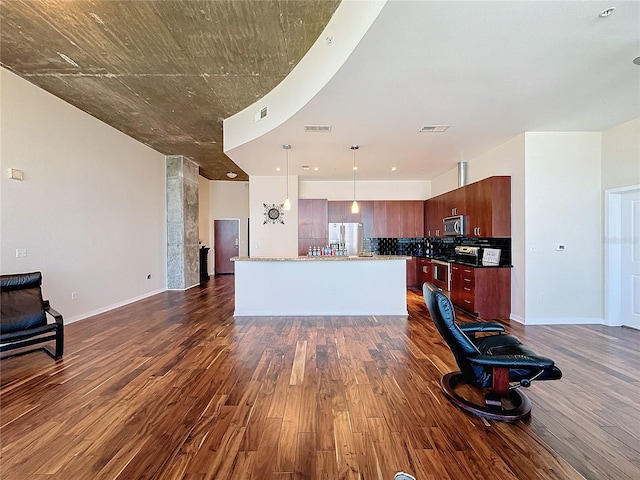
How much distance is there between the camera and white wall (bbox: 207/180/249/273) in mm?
10727

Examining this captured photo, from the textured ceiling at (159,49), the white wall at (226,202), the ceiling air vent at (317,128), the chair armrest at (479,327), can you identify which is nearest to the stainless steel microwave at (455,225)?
the ceiling air vent at (317,128)

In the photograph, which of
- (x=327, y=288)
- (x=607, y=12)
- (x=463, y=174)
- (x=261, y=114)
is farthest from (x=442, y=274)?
(x=607, y=12)

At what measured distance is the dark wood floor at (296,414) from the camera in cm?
179

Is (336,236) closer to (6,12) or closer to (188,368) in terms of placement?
(188,368)

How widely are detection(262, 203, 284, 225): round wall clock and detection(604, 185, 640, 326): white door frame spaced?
20.0ft

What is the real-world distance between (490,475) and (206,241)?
10.2m

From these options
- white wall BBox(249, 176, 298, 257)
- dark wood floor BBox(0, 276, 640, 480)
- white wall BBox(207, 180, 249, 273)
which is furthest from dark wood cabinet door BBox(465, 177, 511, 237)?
white wall BBox(207, 180, 249, 273)

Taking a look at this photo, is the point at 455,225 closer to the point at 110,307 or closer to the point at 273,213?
the point at 273,213

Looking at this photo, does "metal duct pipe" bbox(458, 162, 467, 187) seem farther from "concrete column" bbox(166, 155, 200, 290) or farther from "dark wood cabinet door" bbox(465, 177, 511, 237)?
"concrete column" bbox(166, 155, 200, 290)

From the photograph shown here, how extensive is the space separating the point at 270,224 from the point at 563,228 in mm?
5806

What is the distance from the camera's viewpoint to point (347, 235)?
8.10 metres

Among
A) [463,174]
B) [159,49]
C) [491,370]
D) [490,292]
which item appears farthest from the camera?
[463,174]

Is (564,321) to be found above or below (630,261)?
below

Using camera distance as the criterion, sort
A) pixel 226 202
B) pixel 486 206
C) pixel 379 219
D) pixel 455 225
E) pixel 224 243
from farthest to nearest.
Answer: pixel 224 243 < pixel 226 202 < pixel 379 219 < pixel 455 225 < pixel 486 206
